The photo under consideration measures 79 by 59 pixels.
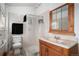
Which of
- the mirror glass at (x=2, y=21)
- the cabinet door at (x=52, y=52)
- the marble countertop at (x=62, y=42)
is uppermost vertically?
the mirror glass at (x=2, y=21)

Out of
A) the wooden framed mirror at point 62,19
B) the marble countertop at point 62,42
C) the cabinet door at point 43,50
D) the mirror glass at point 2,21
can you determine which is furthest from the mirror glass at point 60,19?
the mirror glass at point 2,21

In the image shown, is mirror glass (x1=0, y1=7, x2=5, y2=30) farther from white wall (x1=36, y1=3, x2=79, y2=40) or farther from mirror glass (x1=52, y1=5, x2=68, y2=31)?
mirror glass (x1=52, y1=5, x2=68, y2=31)

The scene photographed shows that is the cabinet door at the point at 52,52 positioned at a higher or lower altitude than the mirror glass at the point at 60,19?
lower

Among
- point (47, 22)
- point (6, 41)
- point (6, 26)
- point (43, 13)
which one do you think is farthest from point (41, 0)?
point (6, 41)

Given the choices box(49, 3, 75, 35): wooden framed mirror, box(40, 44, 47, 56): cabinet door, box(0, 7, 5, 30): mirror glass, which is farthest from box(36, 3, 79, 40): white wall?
box(0, 7, 5, 30): mirror glass

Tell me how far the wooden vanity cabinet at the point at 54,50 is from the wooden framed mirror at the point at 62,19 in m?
0.18

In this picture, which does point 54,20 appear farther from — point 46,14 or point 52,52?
point 52,52

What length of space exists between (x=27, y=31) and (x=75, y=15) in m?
0.61

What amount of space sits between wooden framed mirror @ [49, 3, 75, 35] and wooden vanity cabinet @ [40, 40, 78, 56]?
0.60 ft

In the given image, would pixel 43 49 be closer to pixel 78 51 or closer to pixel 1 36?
pixel 78 51

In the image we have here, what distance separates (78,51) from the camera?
41.1 inches

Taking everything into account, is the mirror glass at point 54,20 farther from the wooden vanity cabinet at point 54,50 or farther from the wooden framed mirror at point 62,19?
the wooden vanity cabinet at point 54,50

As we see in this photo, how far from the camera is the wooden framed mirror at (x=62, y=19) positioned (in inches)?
42.9

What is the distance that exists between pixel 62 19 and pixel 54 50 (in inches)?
15.6
